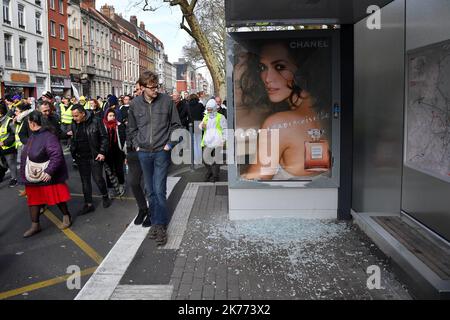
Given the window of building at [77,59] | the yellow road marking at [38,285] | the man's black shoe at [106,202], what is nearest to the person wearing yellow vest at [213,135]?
the man's black shoe at [106,202]

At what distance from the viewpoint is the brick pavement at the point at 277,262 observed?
Answer: 3838 mm

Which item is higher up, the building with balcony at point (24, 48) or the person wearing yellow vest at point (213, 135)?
the building with balcony at point (24, 48)

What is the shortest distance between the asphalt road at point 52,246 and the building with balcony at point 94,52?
4774 cm

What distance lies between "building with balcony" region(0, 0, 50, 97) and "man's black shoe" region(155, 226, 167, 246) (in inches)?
1193

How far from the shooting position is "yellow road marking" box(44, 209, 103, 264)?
4965 mm

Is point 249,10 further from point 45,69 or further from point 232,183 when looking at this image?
point 45,69

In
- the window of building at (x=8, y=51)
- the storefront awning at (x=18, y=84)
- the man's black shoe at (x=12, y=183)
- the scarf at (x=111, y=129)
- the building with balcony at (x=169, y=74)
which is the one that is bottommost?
the man's black shoe at (x=12, y=183)

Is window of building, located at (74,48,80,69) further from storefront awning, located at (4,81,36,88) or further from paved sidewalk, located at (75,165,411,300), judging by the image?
paved sidewalk, located at (75,165,411,300)

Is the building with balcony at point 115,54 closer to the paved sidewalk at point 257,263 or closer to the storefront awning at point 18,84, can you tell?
the storefront awning at point 18,84

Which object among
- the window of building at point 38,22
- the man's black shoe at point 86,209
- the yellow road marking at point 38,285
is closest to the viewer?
the yellow road marking at point 38,285

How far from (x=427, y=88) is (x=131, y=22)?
93850mm

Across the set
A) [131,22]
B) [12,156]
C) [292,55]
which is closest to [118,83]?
[131,22]

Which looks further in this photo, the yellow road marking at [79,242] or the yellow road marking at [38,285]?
the yellow road marking at [79,242]

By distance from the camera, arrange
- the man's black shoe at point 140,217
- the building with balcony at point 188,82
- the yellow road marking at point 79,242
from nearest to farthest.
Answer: the yellow road marking at point 79,242 < the man's black shoe at point 140,217 < the building with balcony at point 188,82
